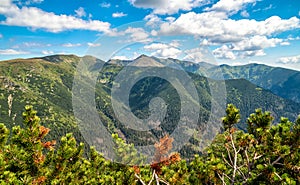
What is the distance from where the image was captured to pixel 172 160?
11.2m

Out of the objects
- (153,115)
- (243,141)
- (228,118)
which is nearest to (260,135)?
(243,141)

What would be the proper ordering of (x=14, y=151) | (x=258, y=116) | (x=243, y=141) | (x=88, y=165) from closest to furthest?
(x=243, y=141)
(x=258, y=116)
(x=14, y=151)
(x=88, y=165)

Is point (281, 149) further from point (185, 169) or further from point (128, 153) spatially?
point (128, 153)

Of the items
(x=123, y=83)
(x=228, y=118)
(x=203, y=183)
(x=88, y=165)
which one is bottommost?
(x=88, y=165)

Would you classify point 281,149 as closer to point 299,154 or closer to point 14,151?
point 299,154

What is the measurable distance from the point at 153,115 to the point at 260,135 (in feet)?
15.8

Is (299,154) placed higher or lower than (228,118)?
lower

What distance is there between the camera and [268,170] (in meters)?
8.70

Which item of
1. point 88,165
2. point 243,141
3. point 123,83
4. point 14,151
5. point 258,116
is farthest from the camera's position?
point 88,165

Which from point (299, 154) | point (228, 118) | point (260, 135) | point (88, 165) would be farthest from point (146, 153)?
point (88, 165)

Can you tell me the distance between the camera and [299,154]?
8.74 meters

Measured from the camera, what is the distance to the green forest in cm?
891

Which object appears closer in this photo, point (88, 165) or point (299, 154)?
point (299, 154)

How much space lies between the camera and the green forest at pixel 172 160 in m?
8.91
